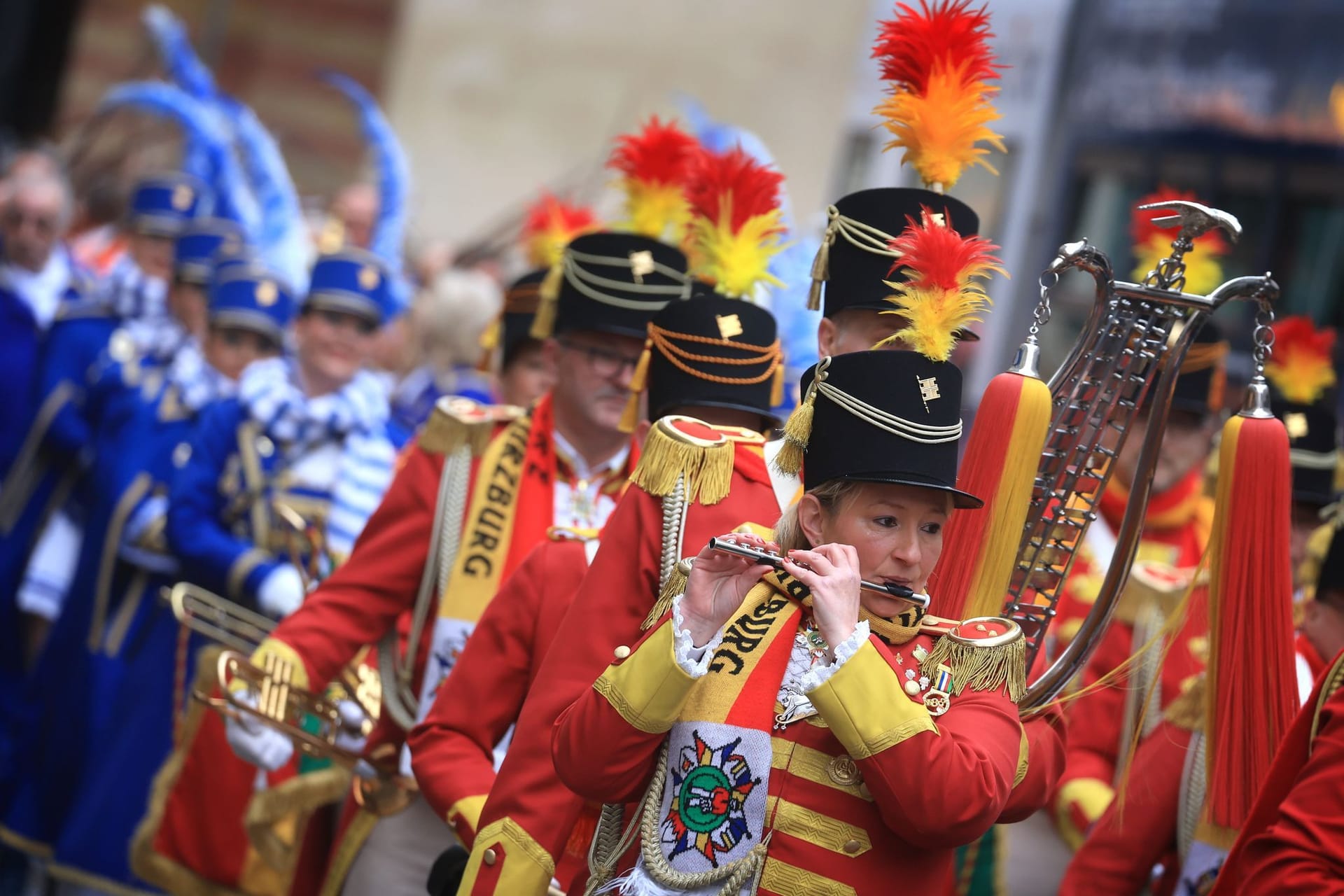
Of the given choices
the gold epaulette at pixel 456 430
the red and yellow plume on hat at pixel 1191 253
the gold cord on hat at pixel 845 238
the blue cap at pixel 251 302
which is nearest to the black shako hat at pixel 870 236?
the gold cord on hat at pixel 845 238

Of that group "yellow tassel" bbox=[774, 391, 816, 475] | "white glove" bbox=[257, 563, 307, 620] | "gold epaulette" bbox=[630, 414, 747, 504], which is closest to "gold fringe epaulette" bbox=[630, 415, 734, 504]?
"gold epaulette" bbox=[630, 414, 747, 504]

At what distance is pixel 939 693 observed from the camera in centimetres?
266

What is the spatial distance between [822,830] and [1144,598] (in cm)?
216

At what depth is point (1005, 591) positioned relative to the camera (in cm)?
292

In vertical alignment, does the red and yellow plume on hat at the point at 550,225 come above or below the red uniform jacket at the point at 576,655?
above

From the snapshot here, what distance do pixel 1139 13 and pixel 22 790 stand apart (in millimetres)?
8810

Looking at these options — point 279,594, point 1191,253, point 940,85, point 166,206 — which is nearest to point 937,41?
point 940,85

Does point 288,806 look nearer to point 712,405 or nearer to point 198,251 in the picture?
point 712,405

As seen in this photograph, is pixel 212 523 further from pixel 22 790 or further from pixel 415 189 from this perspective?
pixel 415 189

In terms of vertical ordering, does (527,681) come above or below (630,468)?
below

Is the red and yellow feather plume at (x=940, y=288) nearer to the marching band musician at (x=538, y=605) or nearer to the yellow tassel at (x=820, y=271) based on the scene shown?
the yellow tassel at (x=820, y=271)

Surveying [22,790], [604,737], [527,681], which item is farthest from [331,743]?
[22,790]

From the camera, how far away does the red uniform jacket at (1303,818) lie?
264 cm

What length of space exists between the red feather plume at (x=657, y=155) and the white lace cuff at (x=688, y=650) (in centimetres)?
189
